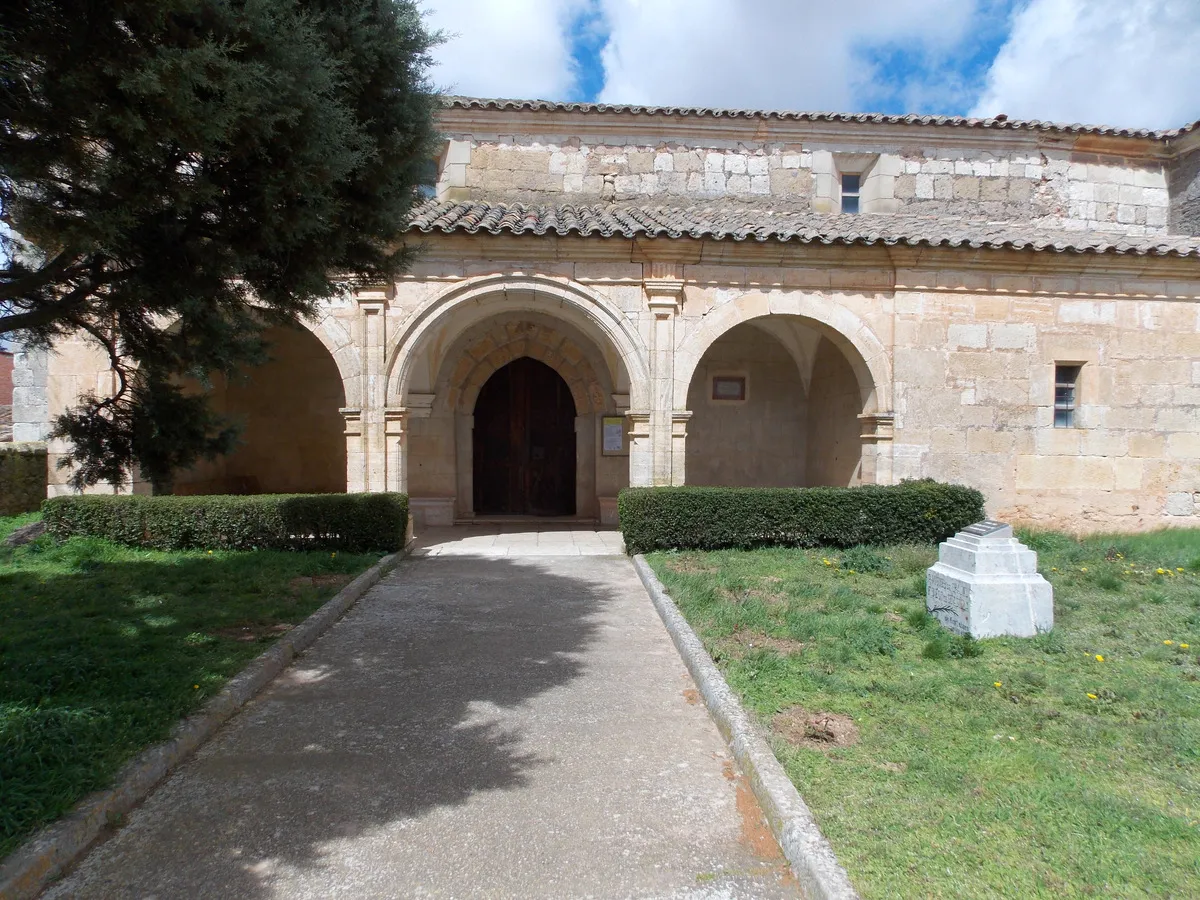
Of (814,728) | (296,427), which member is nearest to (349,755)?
(814,728)

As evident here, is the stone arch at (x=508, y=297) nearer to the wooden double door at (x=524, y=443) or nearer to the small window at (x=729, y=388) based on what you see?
the wooden double door at (x=524, y=443)

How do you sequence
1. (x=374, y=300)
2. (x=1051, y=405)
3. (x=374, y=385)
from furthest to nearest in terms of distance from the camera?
(x=1051, y=405)
(x=374, y=385)
(x=374, y=300)

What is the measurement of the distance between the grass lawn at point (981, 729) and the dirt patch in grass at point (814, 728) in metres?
0.01

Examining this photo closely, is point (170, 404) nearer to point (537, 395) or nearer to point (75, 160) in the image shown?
point (75, 160)

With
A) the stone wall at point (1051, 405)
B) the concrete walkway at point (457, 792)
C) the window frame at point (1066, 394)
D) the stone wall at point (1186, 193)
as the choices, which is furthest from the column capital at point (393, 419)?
the stone wall at point (1186, 193)

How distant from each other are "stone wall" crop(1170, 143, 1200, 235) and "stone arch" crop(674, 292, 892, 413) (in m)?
6.59

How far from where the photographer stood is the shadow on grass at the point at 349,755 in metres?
2.65

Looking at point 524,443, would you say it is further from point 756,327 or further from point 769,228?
point 769,228

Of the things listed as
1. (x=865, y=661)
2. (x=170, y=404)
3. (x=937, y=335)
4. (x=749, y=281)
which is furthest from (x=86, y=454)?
(x=937, y=335)

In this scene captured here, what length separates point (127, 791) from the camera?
2.94 metres

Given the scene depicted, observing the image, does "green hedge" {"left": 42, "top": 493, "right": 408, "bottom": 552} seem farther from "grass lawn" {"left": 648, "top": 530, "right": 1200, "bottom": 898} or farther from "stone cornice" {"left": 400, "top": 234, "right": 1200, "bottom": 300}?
"grass lawn" {"left": 648, "top": 530, "right": 1200, "bottom": 898}

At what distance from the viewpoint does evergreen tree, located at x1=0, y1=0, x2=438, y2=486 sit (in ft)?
8.80

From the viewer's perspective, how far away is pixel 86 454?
4.01 m

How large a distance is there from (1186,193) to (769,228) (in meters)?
7.76
